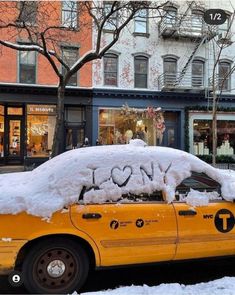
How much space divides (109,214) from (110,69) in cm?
1999

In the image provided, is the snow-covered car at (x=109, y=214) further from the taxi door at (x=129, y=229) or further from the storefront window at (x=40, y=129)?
the storefront window at (x=40, y=129)

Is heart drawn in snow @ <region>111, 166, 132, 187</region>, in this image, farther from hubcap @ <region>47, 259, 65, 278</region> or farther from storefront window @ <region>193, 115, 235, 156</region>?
storefront window @ <region>193, 115, 235, 156</region>

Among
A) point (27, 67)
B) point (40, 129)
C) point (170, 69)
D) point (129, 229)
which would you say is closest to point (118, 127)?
point (40, 129)

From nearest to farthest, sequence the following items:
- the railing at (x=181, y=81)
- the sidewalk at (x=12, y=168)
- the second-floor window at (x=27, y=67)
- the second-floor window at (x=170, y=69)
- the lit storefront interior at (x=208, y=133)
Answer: the sidewalk at (x=12, y=168) < the second-floor window at (x=27, y=67) < the railing at (x=181, y=81) < the second-floor window at (x=170, y=69) < the lit storefront interior at (x=208, y=133)

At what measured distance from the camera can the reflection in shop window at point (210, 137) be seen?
24625mm

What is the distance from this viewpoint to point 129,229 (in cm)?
454

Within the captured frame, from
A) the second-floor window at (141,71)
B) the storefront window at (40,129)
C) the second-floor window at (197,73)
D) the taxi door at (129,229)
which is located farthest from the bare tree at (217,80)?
the taxi door at (129,229)

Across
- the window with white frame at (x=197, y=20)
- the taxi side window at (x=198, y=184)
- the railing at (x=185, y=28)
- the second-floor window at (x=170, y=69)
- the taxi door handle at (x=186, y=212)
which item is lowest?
the taxi door handle at (x=186, y=212)

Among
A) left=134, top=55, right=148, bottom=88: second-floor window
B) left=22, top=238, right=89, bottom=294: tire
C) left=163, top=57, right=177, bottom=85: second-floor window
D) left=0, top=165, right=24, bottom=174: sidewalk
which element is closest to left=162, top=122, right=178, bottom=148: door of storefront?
left=163, top=57, right=177, bottom=85: second-floor window

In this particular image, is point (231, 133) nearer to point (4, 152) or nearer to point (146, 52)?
point (146, 52)

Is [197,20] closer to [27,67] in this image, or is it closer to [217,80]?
[217,80]

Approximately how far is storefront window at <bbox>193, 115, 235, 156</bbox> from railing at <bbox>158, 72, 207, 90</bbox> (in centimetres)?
230

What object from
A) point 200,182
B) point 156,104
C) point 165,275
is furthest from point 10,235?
point 156,104

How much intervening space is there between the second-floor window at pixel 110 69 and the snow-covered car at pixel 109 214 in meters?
18.9
